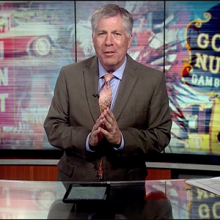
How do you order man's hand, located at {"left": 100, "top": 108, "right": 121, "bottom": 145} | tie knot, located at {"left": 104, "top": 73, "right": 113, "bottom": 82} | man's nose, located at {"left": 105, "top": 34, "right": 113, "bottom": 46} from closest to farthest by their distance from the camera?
man's hand, located at {"left": 100, "top": 108, "right": 121, "bottom": 145}, man's nose, located at {"left": 105, "top": 34, "right": 113, "bottom": 46}, tie knot, located at {"left": 104, "top": 73, "right": 113, "bottom": 82}

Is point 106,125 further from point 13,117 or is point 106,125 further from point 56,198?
point 13,117

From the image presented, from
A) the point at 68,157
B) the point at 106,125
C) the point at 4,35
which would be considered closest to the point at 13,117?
the point at 4,35

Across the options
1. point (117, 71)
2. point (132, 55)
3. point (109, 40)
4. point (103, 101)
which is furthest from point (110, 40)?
point (132, 55)

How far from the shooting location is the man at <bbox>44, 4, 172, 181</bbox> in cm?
265

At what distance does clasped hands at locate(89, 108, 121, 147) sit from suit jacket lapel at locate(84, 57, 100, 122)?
18cm

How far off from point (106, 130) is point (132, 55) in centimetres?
204

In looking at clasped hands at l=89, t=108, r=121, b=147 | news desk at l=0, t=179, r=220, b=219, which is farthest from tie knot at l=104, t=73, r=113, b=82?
news desk at l=0, t=179, r=220, b=219

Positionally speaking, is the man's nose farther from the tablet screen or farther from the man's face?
the tablet screen

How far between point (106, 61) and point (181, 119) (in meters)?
1.86

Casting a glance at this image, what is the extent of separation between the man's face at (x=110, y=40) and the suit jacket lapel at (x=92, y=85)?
5.4 inches

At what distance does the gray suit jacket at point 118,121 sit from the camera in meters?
2.66

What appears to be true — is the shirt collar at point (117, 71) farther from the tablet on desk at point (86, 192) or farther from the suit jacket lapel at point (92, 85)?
the tablet on desk at point (86, 192)

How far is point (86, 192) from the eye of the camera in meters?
1.97

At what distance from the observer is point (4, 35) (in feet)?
14.8
